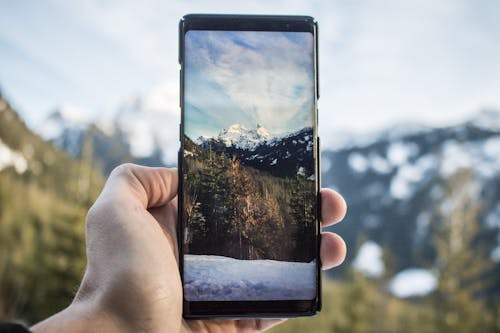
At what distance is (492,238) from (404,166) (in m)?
28.9

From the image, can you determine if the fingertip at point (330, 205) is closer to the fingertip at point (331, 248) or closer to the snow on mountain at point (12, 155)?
the fingertip at point (331, 248)

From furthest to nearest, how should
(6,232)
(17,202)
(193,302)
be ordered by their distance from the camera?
(17,202)
(6,232)
(193,302)

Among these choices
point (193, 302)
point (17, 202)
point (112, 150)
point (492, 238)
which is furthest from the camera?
point (492, 238)

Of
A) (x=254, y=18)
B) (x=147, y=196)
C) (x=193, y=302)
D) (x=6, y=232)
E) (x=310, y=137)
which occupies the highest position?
(x=254, y=18)

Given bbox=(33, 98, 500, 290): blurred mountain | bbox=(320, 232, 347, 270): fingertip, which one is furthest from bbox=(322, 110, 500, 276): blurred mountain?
bbox=(320, 232, 347, 270): fingertip

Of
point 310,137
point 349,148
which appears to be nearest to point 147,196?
point 310,137

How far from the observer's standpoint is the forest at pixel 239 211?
2420 mm

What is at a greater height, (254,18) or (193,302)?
(254,18)

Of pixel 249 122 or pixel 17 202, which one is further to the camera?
pixel 17 202

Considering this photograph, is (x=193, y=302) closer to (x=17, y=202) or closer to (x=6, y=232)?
(x=6, y=232)

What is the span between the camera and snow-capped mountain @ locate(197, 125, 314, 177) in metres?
2.43

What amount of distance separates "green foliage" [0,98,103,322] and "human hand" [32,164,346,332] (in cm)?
1044

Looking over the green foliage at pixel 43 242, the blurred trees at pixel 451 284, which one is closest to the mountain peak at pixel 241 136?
the green foliage at pixel 43 242

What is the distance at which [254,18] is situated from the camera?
247 cm
